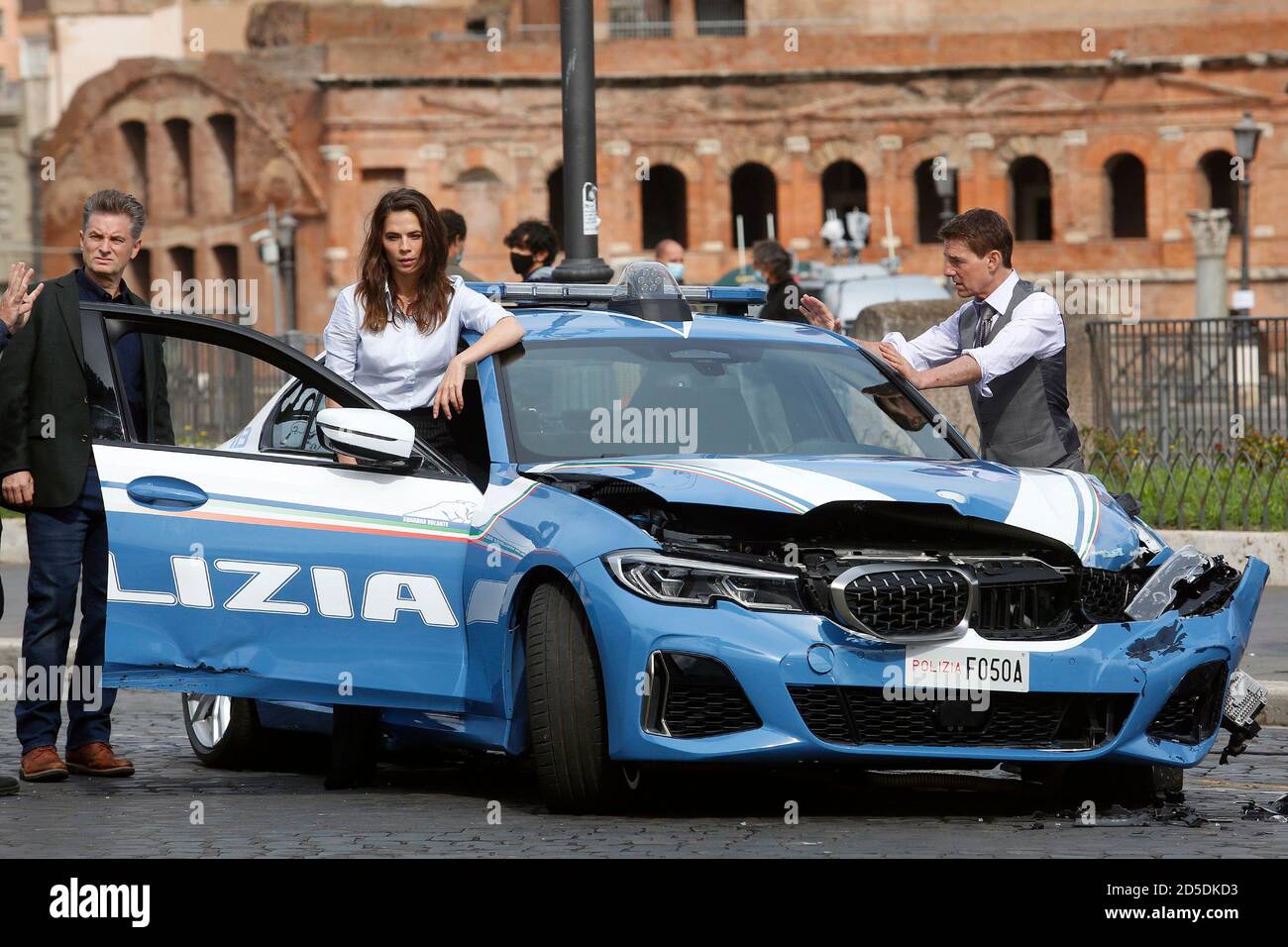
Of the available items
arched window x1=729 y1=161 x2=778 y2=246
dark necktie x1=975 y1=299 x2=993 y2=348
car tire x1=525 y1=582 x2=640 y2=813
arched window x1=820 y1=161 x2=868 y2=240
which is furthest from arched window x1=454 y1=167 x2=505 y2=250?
car tire x1=525 y1=582 x2=640 y2=813

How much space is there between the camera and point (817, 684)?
6.60m

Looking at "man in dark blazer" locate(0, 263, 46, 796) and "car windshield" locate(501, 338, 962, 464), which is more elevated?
"man in dark blazer" locate(0, 263, 46, 796)

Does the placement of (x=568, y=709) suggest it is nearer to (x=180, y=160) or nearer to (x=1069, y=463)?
(x=1069, y=463)

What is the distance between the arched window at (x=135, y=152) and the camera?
69.7 metres

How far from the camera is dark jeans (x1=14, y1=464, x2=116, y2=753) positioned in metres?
8.07

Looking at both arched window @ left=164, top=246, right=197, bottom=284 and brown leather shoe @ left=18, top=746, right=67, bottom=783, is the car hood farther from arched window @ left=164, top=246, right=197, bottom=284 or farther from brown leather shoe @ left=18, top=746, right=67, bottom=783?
arched window @ left=164, top=246, right=197, bottom=284

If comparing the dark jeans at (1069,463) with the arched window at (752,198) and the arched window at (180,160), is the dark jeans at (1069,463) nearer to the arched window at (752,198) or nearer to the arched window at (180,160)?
the arched window at (752,198)

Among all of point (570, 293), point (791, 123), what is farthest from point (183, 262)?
point (570, 293)

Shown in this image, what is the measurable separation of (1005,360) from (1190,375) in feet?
34.8

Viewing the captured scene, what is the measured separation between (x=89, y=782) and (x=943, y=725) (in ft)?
9.86

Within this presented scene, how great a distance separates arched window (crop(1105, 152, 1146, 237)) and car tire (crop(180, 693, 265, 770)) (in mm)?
59869

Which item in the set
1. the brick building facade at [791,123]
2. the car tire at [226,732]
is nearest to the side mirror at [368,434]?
the car tire at [226,732]
